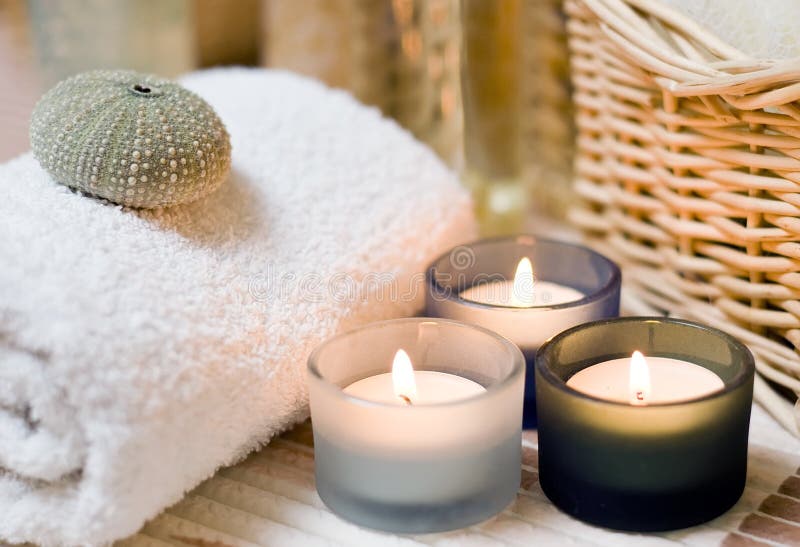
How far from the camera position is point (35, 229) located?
1.54 ft

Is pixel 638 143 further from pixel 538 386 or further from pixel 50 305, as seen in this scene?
pixel 50 305

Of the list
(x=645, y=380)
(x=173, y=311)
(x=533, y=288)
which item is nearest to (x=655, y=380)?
(x=645, y=380)

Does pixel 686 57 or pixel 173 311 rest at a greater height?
pixel 686 57

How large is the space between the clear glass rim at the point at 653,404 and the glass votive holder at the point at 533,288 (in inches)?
1.3

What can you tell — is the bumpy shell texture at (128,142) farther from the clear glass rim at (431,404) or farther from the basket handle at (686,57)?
the basket handle at (686,57)

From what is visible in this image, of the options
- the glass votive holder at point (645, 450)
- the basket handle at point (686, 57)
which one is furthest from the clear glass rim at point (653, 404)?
the basket handle at point (686, 57)

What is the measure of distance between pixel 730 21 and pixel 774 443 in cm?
26

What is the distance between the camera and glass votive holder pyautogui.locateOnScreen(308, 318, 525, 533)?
462 millimetres

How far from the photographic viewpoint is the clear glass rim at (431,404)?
459 millimetres

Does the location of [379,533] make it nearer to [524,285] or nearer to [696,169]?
[524,285]

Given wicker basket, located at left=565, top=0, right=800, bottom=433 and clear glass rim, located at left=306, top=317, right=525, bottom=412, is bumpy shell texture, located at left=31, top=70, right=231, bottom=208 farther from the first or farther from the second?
wicker basket, located at left=565, top=0, right=800, bottom=433

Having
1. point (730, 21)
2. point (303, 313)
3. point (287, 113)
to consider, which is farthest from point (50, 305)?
point (730, 21)

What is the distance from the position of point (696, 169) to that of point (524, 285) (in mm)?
140

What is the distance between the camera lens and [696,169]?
24.2 inches
